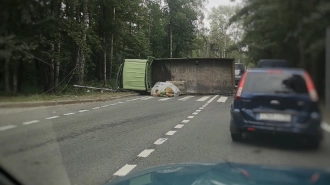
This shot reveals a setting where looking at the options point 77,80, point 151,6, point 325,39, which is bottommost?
point 77,80

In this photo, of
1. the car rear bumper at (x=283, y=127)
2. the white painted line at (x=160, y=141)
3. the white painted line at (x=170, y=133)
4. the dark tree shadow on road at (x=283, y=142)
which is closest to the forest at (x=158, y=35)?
the car rear bumper at (x=283, y=127)

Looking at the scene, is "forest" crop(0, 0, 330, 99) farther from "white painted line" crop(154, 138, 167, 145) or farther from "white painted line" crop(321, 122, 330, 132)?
"white painted line" crop(154, 138, 167, 145)

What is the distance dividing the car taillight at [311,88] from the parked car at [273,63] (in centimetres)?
13

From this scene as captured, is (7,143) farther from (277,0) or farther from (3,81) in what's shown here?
(277,0)

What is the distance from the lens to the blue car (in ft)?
6.46

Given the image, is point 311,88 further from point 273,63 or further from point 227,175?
point 227,175

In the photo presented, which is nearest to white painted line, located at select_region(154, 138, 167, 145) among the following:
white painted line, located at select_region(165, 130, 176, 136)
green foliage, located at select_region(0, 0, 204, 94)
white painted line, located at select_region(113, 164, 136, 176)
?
white painted line, located at select_region(165, 130, 176, 136)

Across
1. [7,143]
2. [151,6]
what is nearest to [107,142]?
[151,6]

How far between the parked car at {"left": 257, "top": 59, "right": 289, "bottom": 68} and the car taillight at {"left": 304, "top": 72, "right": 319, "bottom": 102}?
0.13 metres

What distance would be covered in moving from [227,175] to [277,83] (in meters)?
1.11

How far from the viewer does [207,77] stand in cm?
352

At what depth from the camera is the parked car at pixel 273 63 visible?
2002 millimetres

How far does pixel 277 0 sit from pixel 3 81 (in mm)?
1608

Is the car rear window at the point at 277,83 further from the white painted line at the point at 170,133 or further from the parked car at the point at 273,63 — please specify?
the white painted line at the point at 170,133
